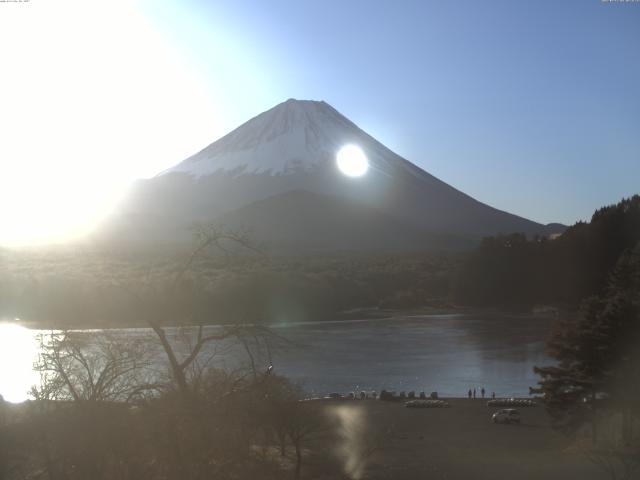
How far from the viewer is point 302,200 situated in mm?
71438

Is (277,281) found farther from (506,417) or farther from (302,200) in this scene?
(302,200)

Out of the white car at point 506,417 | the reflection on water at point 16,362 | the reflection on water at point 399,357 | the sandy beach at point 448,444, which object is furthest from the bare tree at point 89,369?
the white car at point 506,417

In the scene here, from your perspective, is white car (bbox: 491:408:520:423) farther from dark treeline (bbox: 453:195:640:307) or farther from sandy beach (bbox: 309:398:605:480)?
dark treeline (bbox: 453:195:640:307)

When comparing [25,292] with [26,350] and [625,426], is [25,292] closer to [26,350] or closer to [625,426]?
[26,350]

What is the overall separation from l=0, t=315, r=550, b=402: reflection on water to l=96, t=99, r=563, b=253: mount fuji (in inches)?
1222

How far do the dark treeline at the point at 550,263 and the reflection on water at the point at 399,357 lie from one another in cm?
426

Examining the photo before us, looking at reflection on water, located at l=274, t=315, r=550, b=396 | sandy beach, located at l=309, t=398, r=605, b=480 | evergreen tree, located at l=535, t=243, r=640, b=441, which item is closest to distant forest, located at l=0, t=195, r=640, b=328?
reflection on water, located at l=274, t=315, r=550, b=396

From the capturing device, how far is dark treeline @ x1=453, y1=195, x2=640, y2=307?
30.4m

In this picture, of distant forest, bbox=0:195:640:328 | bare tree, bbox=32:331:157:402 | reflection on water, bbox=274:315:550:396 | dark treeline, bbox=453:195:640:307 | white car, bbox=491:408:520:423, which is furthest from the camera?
dark treeline, bbox=453:195:640:307

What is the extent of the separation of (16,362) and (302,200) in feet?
187

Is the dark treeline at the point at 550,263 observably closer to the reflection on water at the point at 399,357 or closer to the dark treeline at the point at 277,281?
the dark treeline at the point at 277,281

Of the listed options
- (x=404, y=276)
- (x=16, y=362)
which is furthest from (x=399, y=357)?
(x=404, y=276)

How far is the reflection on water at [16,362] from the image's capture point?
1036 centimetres

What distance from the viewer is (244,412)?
3.63 metres
